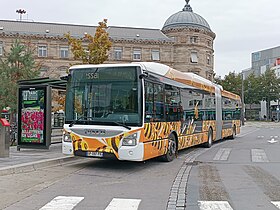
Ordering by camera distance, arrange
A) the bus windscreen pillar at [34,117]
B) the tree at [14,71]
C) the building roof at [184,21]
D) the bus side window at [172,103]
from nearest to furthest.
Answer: the bus side window at [172,103], the bus windscreen pillar at [34,117], the tree at [14,71], the building roof at [184,21]

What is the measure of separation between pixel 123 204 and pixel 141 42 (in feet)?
201

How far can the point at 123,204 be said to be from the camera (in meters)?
7.54

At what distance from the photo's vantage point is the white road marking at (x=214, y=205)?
7270 mm

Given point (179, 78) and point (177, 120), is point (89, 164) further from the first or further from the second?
point (179, 78)

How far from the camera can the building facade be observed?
62938 mm

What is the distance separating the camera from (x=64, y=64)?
209 feet

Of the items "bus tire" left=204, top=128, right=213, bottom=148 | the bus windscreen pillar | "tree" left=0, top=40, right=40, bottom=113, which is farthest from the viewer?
"bus tire" left=204, top=128, right=213, bottom=148

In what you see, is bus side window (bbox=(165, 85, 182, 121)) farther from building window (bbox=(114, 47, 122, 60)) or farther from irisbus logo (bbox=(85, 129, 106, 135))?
building window (bbox=(114, 47, 122, 60))

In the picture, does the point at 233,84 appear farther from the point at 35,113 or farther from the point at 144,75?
the point at 144,75

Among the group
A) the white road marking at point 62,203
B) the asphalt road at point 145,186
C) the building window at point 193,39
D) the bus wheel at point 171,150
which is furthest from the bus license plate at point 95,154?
the building window at point 193,39

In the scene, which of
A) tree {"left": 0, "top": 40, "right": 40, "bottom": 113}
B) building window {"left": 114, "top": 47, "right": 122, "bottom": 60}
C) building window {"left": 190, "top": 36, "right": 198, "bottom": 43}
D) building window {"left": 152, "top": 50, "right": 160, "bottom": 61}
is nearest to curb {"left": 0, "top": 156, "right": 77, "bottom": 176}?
tree {"left": 0, "top": 40, "right": 40, "bottom": 113}

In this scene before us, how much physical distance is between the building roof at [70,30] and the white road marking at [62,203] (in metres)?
57.3

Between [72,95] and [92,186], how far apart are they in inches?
144

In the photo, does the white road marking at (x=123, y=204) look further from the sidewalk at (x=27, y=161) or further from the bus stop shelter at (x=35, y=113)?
the bus stop shelter at (x=35, y=113)
